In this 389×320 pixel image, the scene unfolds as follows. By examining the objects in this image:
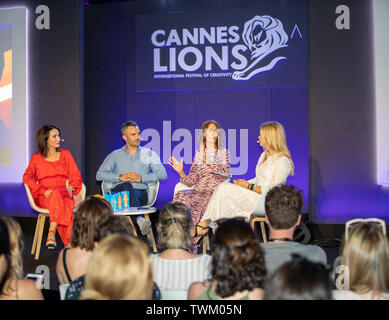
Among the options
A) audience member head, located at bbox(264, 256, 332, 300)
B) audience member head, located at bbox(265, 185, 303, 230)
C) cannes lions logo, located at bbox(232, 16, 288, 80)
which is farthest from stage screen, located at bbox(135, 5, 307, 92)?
audience member head, located at bbox(264, 256, 332, 300)

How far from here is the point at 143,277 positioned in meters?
1.34

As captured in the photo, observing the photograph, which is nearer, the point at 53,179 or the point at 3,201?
the point at 53,179

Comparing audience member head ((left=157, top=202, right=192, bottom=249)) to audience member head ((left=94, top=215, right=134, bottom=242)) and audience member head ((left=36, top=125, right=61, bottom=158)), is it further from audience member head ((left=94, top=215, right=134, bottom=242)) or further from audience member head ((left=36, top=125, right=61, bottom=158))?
audience member head ((left=36, top=125, right=61, bottom=158))

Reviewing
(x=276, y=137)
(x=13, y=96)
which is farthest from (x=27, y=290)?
(x=13, y=96)

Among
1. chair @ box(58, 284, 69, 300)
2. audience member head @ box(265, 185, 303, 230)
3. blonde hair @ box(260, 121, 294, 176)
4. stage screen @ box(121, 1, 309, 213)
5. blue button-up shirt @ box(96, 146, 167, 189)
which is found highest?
stage screen @ box(121, 1, 309, 213)

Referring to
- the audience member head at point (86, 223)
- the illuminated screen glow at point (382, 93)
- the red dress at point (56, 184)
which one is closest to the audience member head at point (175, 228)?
the audience member head at point (86, 223)

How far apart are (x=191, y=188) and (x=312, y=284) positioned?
3.71m

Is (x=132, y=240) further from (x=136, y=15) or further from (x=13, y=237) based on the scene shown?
(x=136, y=15)

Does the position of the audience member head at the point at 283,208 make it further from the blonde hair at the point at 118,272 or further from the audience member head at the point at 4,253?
the audience member head at the point at 4,253

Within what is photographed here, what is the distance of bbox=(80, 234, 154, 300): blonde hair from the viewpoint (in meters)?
1.32

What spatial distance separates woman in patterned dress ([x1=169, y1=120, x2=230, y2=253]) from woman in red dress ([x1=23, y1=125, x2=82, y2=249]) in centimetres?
109

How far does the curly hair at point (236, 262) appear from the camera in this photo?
5.43 feet

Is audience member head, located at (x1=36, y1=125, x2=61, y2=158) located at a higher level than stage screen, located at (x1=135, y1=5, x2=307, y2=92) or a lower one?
A: lower
